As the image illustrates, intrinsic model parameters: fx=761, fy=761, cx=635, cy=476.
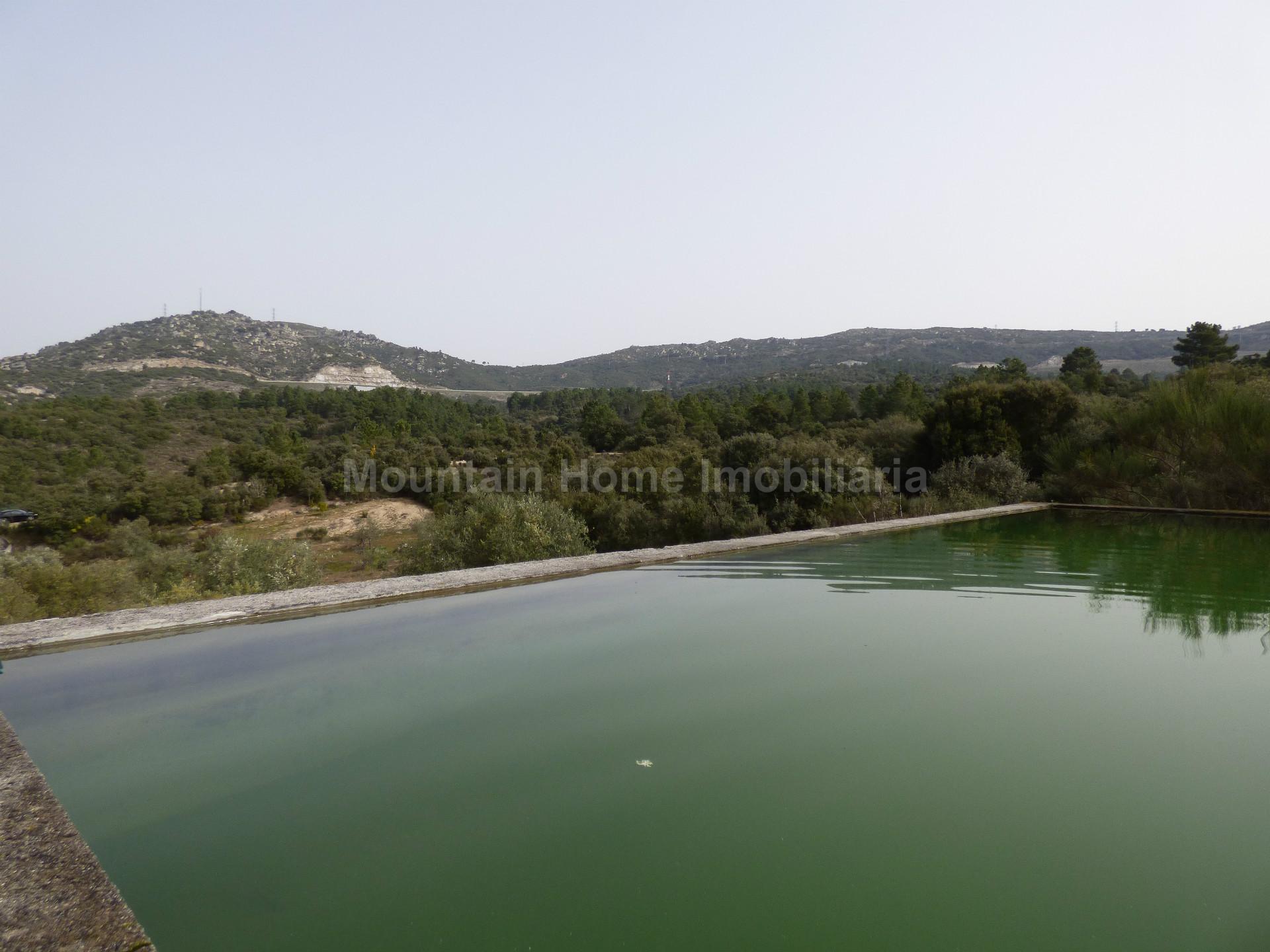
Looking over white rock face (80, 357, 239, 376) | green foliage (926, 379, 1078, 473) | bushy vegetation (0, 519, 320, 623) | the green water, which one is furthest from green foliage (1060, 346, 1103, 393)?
white rock face (80, 357, 239, 376)

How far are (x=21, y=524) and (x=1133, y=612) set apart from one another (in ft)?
114

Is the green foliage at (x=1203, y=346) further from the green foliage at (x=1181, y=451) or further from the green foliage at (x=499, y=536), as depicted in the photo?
the green foliage at (x=499, y=536)

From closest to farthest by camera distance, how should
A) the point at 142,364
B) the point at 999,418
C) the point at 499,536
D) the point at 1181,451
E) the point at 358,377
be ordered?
1. the point at 1181,451
2. the point at 499,536
3. the point at 999,418
4. the point at 142,364
5. the point at 358,377

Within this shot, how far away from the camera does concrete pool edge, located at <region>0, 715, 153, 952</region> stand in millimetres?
1680

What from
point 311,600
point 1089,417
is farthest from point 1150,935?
point 1089,417

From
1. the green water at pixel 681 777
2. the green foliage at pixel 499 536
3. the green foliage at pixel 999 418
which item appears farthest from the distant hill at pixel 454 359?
the green water at pixel 681 777

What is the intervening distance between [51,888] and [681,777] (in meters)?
1.84

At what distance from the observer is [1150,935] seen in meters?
1.83

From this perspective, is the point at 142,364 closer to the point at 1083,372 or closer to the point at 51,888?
the point at 1083,372

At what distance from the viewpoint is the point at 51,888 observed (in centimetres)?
187

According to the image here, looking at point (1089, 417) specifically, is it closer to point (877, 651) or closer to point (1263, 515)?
point (1263, 515)

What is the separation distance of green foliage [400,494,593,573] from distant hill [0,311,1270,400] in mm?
47068

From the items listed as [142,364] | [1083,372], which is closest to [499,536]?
[1083,372]

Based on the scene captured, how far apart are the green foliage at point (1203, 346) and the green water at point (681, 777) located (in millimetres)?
38487
